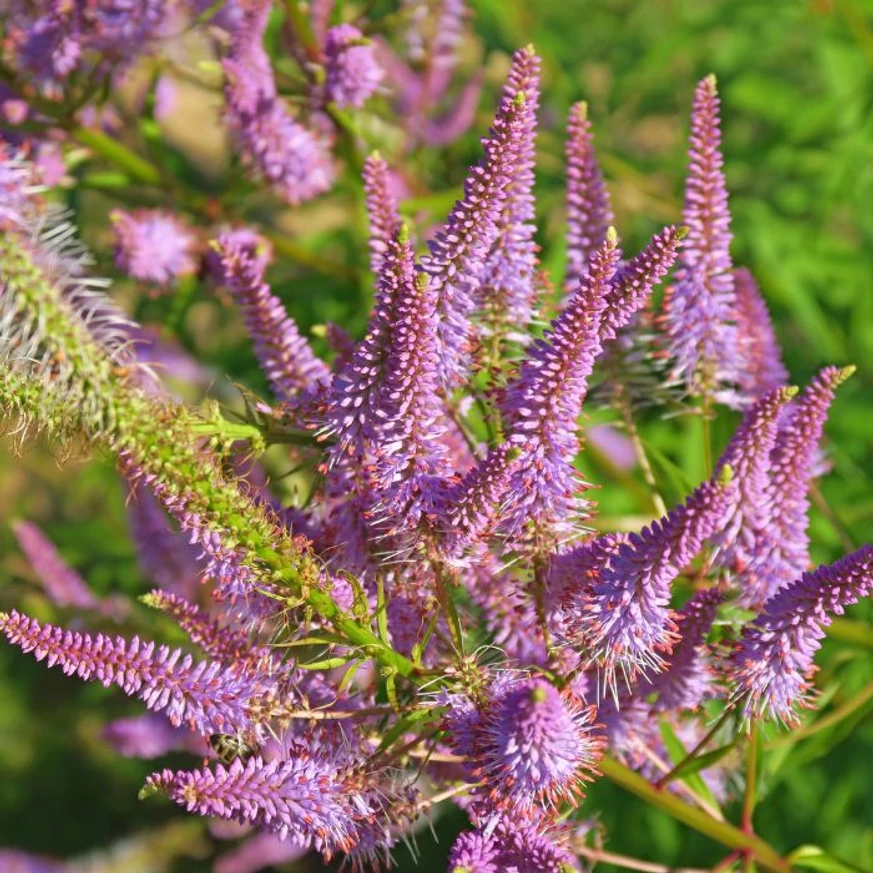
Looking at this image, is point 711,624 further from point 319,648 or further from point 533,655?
point 319,648

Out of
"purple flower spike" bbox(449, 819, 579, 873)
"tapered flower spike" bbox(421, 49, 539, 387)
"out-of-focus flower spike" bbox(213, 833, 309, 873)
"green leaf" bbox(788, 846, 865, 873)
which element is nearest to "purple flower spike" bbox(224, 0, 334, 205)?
"tapered flower spike" bbox(421, 49, 539, 387)

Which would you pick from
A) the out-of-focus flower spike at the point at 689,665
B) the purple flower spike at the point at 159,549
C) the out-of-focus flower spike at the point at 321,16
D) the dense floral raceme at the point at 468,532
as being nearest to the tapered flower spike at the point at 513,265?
the dense floral raceme at the point at 468,532

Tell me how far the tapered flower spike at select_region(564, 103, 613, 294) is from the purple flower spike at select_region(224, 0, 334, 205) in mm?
843

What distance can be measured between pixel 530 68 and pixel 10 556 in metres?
2.85

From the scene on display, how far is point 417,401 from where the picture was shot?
166 centimetres

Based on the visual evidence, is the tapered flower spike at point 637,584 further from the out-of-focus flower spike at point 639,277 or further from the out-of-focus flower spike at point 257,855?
the out-of-focus flower spike at point 257,855

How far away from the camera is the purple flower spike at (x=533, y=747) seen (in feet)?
5.14

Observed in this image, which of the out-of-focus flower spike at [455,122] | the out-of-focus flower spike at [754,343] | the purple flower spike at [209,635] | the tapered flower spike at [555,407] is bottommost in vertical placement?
the purple flower spike at [209,635]

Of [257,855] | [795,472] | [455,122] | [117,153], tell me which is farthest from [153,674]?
[455,122]

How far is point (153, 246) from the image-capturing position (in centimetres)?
293

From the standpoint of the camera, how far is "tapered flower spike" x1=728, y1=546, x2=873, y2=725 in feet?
5.41

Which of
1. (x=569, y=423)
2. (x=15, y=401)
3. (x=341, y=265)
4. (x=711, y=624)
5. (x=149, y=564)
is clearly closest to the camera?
(x=15, y=401)

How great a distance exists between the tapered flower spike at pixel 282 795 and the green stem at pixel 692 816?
461mm

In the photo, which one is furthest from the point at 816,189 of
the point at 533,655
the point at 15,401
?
the point at 15,401
